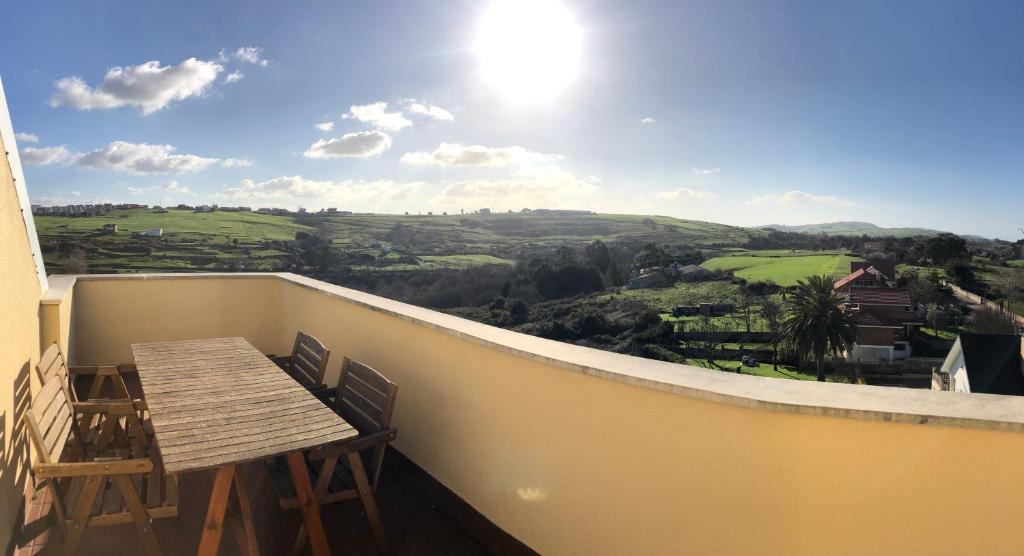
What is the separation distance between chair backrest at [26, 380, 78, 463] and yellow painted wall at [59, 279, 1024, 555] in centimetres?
141

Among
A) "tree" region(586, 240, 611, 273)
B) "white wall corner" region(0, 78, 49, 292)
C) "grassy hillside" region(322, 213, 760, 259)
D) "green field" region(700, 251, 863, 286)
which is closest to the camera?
"white wall corner" region(0, 78, 49, 292)

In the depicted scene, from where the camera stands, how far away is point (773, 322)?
45844mm

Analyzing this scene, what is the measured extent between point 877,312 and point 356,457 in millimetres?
49875

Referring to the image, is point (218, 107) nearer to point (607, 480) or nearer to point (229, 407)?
point (229, 407)

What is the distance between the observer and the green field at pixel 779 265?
47375 mm

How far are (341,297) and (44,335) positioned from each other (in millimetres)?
1804

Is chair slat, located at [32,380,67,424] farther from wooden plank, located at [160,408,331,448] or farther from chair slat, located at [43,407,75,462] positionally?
wooden plank, located at [160,408,331,448]

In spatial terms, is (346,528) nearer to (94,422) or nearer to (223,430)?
(223,430)

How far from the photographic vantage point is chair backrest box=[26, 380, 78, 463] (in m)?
1.94

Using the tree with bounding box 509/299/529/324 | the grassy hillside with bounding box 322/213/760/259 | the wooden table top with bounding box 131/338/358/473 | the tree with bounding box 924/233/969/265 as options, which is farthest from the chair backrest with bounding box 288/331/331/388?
the tree with bounding box 924/233/969/265

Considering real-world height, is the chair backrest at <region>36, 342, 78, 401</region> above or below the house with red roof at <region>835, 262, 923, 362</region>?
above

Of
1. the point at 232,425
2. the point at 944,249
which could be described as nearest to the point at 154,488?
the point at 232,425

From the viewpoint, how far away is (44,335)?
3.58m

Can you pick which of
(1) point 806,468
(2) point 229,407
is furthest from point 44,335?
(1) point 806,468
